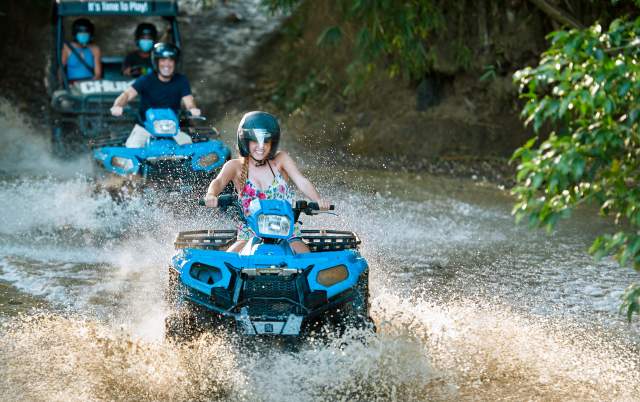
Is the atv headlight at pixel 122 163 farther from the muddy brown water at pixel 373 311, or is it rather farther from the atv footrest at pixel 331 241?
the atv footrest at pixel 331 241

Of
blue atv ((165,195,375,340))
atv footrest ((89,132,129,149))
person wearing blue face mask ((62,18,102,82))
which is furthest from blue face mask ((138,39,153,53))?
blue atv ((165,195,375,340))

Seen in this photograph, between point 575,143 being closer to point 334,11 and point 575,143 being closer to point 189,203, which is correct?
point 189,203

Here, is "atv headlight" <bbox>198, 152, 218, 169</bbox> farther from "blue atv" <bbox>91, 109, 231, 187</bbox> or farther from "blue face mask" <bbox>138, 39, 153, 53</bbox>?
"blue face mask" <bbox>138, 39, 153, 53</bbox>

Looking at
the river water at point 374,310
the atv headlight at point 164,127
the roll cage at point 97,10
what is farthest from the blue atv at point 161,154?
the roll cage at point 97,10

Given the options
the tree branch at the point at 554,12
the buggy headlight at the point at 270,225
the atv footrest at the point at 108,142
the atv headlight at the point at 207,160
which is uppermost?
the tree branch at the point at 554,12

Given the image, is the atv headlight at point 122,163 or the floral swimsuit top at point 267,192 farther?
the atv headlight at point 122,163

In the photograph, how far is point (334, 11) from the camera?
1571 cm

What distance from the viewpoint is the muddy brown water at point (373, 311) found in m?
5.69

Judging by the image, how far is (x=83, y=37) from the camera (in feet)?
44.0

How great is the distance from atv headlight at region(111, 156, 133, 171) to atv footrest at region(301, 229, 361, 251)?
12.5 feet

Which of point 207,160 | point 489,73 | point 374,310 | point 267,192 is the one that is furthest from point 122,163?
point 489,73

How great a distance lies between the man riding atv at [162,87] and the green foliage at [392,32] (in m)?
2.65

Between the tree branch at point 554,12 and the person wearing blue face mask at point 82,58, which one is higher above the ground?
the tree branch at point 554,12

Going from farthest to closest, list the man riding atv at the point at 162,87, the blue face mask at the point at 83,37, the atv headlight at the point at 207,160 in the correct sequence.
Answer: the blue face mask at the point at 83,37 < the man riding atv at the point at 162,87 < the atv headlight at the point at 207,160
